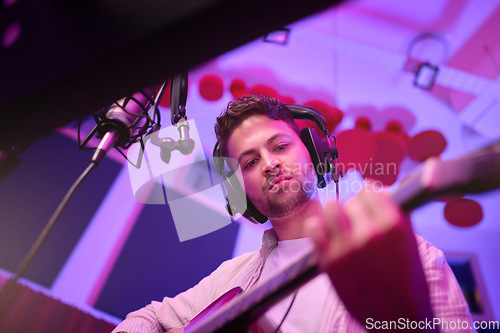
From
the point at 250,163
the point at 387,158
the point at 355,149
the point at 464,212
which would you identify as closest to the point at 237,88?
the point at 355,149

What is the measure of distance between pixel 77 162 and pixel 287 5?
1.60 m

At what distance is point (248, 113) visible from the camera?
136 cm

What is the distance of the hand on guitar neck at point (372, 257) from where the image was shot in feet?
1.14

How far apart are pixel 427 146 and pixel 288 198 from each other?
4.61 ft

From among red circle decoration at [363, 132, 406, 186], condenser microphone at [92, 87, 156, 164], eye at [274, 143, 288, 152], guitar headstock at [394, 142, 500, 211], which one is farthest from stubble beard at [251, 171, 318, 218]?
red circle decoration at [363, 132, 406, 186]

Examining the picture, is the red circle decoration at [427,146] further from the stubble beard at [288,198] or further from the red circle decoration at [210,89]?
the red circle decoration at [210,89]

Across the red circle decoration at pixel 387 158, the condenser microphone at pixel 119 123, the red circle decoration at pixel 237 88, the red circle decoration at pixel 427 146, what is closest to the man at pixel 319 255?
the condenser microphone at pixel 119 123

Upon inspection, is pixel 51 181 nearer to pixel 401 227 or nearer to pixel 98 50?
pixel 98 50

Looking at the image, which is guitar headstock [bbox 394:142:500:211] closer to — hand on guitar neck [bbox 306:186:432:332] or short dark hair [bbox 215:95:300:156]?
hand on guitar neck [bbox 306:186:432:332]

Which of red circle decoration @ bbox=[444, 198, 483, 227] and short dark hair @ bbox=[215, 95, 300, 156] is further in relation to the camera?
red circle decoration @ bbox=[444, 198, 483, 227]

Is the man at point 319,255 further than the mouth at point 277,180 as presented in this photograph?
No

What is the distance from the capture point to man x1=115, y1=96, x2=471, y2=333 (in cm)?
36

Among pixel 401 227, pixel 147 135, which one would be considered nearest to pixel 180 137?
pixel 147 135

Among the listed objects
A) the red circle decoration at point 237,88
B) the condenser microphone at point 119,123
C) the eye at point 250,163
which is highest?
the red circle decoration at point 237,88
